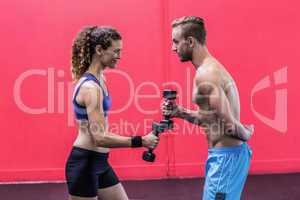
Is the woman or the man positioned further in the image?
the woman

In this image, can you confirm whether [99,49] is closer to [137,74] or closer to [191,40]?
[191,40]

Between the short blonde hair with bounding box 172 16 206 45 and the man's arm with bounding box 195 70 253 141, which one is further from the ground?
the short blonde hair with bounding box 172 16 206 45

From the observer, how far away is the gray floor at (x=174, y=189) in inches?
174

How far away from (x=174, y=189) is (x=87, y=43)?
7.99 feet

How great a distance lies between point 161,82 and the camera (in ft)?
16.4

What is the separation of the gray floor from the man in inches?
78.4

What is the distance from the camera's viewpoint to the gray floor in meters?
4.43

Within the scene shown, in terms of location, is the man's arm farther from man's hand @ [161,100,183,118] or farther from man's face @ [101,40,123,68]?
man's face @ [101,40,123,68]

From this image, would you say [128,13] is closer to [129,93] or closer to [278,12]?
[129,93]

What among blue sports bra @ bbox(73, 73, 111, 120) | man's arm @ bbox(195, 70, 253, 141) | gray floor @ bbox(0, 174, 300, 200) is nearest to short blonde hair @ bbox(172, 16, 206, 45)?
man's arm @ bbox(195, 70, 253, 141)

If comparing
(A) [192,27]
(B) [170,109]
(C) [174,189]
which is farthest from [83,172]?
(C) [174,189]

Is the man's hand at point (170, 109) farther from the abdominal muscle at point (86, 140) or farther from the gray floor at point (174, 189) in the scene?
the gray floor at point (174, 189)

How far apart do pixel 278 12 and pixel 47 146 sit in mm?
2855

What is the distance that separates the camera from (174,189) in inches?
184
